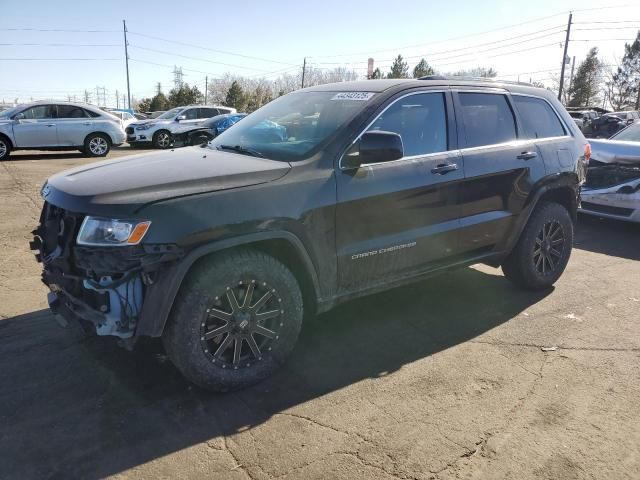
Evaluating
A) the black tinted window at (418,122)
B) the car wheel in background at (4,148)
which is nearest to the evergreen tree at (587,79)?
the car wheel in background at (4,148)

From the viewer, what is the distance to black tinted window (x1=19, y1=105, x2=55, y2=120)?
47.5ft

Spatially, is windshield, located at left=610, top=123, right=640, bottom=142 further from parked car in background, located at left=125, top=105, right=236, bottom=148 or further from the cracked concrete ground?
parked car in background, located at left=125, top=105, right=236, bottom=148

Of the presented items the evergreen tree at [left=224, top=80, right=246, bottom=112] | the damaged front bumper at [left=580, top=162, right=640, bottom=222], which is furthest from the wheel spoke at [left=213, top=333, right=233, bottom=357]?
the evergreen tree at [left=224, top=80, right=246, bottom=112]

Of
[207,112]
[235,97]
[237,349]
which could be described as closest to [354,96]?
[237,349]

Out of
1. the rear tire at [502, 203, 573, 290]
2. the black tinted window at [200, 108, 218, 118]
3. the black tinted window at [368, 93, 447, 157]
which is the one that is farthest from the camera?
the black tinted window at [200, 108, 218, 118]

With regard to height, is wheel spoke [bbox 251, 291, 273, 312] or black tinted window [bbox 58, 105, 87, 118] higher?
black tinted window [bbox 58, 105, 87, 118]

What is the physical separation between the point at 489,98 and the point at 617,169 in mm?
4175

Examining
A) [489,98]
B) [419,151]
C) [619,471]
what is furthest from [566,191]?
[619,471]

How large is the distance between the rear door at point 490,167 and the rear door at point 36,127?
1409cm

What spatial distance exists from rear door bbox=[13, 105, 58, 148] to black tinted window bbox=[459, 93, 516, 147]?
14.1 m

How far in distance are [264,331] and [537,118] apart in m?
3.37

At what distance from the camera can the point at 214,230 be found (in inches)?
109

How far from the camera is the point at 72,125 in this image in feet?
49.5

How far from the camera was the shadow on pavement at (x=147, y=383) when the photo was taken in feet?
8.47
